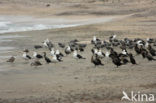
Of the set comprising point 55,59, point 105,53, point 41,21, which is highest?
point 55,59

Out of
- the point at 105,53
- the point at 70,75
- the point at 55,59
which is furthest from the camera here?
the point at 105,53

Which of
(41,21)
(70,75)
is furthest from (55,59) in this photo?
(41,21)

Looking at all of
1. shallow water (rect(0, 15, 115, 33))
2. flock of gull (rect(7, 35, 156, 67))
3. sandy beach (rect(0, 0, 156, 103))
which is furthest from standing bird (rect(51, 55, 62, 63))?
shallow water (rect(0, 15, 115, 33))

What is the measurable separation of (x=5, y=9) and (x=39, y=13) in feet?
18.2

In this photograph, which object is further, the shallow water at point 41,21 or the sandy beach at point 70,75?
the shallow water at point 41,21

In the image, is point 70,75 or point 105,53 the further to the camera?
point 105,53

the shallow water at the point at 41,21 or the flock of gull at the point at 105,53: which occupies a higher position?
the flock of gull at the point at 105,53

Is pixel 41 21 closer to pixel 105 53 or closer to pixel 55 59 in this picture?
pixel 105 53

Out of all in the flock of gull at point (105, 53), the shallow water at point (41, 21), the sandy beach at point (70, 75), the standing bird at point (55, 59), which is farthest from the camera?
the shallow water at point (41, 21)

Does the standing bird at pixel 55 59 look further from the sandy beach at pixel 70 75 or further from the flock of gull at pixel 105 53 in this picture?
the sandy beach at pixel 70 75

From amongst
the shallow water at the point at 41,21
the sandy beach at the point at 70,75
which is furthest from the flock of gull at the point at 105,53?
the shallow water at the point at 41,21

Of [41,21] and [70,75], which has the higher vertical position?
[70,75]

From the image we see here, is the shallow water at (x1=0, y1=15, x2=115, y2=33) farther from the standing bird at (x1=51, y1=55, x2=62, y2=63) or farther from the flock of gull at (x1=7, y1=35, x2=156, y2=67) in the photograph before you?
the standing bird at (x1=51, y1=55, x2=62, y2=63)

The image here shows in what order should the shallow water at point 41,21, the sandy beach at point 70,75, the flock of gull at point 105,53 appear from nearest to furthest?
the sandy beach at point 70,75 < the flock of gull at point 105,53 < the shallow water at point 41,21
